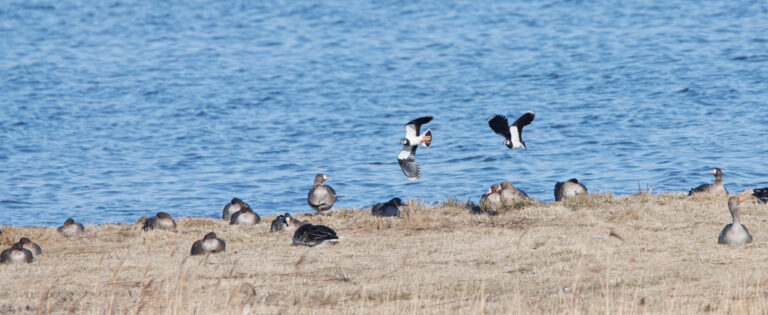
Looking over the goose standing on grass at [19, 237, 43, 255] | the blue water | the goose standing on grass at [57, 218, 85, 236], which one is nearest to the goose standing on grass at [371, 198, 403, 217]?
the goose standing on grass at [57, 218, 85, 236]

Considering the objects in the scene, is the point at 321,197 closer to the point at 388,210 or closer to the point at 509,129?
the point at 388,210

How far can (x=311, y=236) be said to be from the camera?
51.5 ft

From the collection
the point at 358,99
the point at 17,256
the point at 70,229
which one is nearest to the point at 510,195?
the point at 70,229

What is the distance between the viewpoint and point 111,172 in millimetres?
29781

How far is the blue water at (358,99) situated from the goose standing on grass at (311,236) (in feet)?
29.7

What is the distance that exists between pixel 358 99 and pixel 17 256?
2538 centimetres

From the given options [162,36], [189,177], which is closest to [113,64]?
[162,36]

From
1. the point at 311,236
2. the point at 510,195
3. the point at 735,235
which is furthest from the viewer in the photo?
the point at 510,195

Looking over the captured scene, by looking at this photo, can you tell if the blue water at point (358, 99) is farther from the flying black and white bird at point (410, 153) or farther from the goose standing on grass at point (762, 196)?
the flying black and white bird at point (410, 153)

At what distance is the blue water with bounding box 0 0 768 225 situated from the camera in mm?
27500

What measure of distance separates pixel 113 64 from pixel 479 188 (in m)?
28.0

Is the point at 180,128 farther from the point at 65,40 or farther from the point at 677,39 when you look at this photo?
the point at 677,39

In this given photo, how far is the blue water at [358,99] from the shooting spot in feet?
90.2

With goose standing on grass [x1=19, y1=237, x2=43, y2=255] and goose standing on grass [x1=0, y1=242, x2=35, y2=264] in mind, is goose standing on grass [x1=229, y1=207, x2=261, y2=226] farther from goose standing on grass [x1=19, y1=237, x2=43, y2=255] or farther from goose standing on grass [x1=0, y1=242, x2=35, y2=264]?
goose standing on grass [x1=0, y1=242, x2=35, y2=264]
